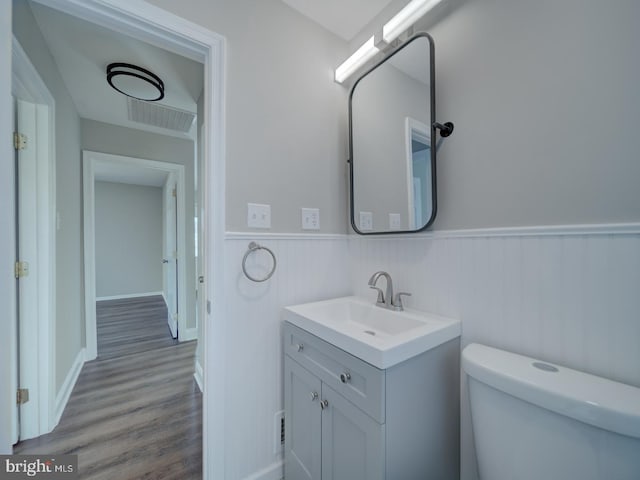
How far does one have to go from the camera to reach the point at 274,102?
129 cm

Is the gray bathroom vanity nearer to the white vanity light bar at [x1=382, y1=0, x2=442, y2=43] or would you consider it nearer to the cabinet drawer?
the cabinet drawer

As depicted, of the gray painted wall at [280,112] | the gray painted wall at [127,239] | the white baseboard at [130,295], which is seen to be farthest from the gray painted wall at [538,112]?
the white baseboard at [130,295]

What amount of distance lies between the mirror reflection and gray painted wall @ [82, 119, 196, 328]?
7.33ft

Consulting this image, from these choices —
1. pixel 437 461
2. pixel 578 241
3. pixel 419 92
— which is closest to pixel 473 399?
pixel 437 461

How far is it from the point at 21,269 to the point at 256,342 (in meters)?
1.48

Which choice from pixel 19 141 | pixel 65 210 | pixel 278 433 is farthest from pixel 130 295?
pixel 278 433

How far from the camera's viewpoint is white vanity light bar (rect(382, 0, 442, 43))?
3.50 feet

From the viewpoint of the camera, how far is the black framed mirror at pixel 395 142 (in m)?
1.13

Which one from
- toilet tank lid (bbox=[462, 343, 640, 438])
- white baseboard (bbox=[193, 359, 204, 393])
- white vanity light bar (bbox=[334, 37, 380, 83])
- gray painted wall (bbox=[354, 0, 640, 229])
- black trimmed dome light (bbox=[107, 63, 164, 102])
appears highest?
black trimmed dome light (bbox=[107, 63, 164, 102])

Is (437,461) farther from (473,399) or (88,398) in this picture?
(88,398)

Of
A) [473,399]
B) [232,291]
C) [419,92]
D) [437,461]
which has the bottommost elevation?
[437,461]

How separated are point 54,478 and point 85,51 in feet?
7.53

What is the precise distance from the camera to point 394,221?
1.29 meters

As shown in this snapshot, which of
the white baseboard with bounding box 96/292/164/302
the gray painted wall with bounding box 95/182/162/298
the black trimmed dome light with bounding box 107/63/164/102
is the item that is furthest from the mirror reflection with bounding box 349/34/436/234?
the white baseboard with bounding box 96/292/164/302
